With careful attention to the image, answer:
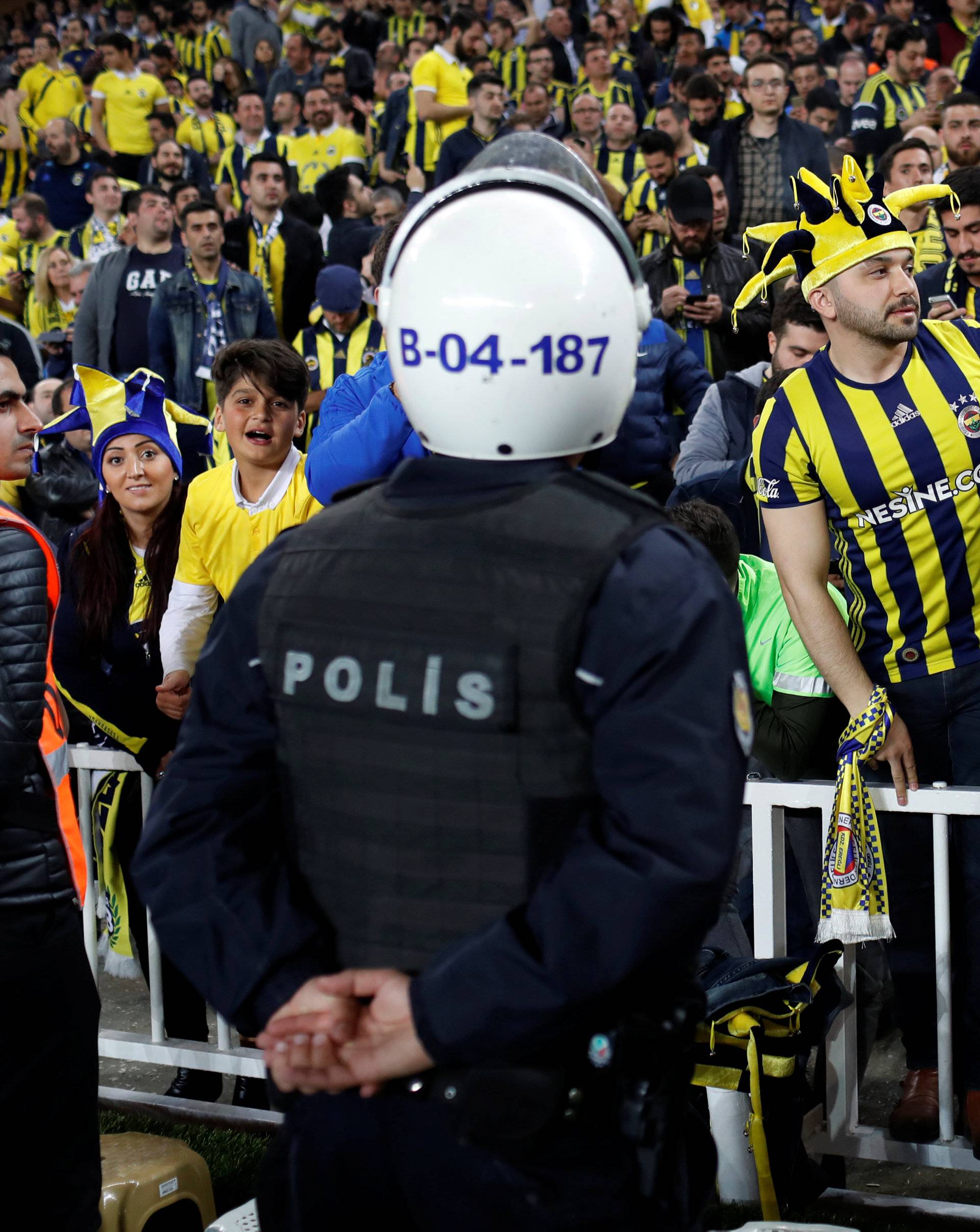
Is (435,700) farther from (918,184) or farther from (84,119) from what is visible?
(84,119)

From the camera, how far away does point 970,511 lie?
378cm

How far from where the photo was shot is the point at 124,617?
14.5 ft

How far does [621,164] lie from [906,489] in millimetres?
7227

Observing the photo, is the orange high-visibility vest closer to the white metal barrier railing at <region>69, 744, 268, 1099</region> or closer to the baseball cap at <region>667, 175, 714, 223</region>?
the white metal barrier railing at <region>69, 744, 268, 1099</region>

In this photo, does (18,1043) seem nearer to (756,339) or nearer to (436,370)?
(436,370)

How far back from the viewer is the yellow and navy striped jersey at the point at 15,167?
15664mm

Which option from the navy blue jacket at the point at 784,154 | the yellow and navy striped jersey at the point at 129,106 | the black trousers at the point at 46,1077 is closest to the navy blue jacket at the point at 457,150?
the navy blue jacket at the point at 784,154

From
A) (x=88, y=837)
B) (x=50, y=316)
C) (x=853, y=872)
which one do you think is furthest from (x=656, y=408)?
(x=50, y=316)

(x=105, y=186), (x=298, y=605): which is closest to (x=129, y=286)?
(x=105, y=186)

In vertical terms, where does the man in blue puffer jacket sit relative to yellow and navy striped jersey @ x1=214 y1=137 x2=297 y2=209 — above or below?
below

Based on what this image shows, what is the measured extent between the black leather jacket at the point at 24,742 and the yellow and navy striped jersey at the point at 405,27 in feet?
46.0

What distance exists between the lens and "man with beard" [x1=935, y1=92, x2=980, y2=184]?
275 inches

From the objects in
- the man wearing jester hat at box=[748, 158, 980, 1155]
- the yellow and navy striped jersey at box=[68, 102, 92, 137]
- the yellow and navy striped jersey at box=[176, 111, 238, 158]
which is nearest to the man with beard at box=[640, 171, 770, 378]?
the man wearing jester hat at box=[748, 158, 980, 1155]

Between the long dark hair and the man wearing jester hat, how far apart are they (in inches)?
70.3
